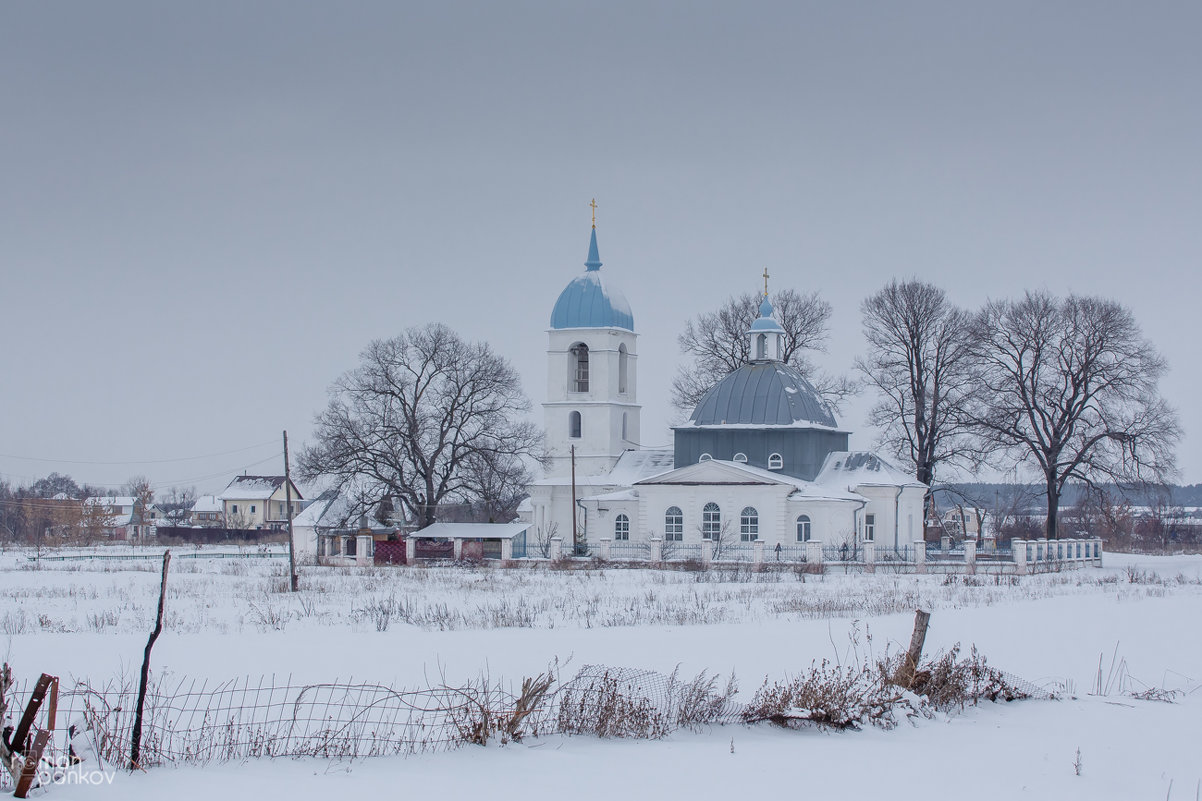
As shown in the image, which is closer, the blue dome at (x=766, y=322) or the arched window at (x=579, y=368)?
the blue dome at (x=766, y=322)

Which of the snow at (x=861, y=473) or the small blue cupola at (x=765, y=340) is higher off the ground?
the small blue cupola at (x=765, y=340)

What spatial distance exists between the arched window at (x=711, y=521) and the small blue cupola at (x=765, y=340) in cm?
754

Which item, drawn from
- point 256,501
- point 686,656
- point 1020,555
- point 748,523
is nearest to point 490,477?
point 748,523

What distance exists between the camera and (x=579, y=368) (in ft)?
177

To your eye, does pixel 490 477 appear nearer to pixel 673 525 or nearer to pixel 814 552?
pixel 673 525

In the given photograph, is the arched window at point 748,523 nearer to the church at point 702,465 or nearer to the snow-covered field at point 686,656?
the church at point 702,465

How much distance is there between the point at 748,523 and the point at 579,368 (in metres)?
12.3

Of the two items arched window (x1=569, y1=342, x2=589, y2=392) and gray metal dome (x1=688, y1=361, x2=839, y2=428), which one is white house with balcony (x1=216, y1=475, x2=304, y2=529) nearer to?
arched window (x1=569, y1=342, x2=589, y2=392)

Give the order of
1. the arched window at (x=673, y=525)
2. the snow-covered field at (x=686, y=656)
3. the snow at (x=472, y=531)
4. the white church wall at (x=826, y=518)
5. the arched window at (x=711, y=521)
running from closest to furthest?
the snow-covered field at (x=686, y=656) → the snow at (x=472, y=531) → the white church wall at (x=826, y=518) → the arched window at (x=711, y=521) → the arched window at (x=673, y=525)

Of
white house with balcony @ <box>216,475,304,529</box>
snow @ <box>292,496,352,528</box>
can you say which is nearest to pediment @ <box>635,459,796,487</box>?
snow @ <box>292,496,352,528</box>

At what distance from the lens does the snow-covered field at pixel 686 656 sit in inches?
367

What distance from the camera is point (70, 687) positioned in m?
12.3

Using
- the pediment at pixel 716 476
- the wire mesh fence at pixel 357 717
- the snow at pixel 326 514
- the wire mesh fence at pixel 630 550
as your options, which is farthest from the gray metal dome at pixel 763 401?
the wire mesh fence at pixel 357 717

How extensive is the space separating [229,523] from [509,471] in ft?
181
